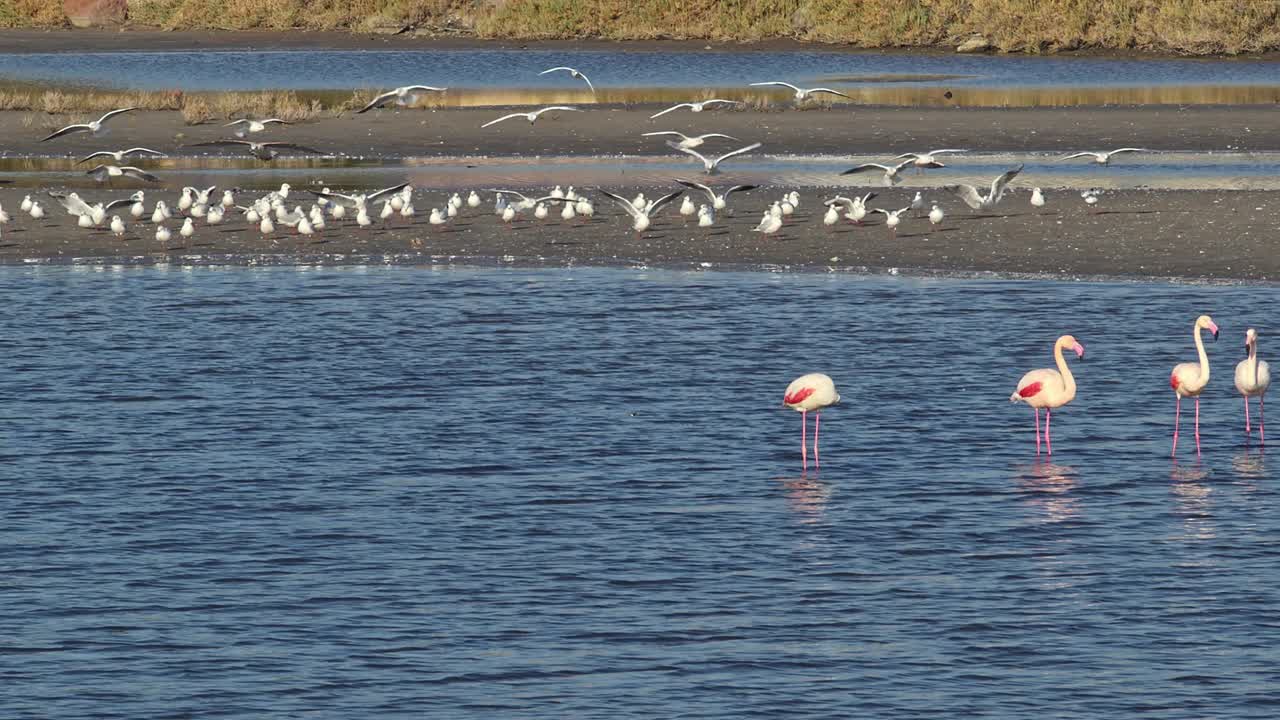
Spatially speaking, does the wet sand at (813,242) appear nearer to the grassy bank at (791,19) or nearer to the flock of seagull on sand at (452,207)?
the flock of seagull on sand at (452,207)

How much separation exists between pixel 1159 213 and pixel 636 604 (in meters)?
20.3

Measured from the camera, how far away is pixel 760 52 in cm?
7381

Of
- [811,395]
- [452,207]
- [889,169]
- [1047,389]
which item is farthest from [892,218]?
[811,395]

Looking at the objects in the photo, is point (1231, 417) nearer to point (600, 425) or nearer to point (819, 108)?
point (600, 425)

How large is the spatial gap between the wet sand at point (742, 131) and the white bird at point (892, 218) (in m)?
10.8

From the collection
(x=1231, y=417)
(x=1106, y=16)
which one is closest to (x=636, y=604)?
(x=1231, y=417)

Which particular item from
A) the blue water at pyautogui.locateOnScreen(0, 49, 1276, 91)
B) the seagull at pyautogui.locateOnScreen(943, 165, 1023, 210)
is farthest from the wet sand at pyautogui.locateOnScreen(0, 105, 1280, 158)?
the seagull at pyautogui.locateOnScreen(943, 165, 1023, 210)

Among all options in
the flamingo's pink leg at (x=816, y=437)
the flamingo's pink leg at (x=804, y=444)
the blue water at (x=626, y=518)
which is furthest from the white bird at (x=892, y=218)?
the flamingo's pink leg at (x=804, y=444)

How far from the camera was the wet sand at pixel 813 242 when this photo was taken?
2856cm

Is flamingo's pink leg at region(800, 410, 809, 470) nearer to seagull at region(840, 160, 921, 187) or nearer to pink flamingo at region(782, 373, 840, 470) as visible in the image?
pink flamingo at region(782, 373, 840, 470)

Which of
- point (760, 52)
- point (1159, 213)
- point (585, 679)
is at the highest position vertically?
point (760, 52)

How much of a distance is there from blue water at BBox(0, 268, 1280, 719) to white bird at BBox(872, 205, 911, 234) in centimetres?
554

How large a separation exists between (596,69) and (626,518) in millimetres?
52920

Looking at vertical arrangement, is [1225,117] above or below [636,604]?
above
